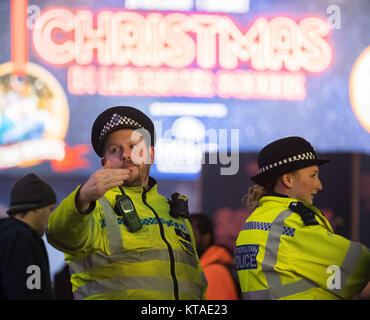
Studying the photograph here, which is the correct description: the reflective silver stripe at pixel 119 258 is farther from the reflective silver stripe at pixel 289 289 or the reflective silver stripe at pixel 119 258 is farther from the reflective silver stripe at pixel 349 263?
the reflective silver stripe at pixel 349 263

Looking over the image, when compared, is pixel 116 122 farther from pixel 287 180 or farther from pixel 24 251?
pixel 24 251

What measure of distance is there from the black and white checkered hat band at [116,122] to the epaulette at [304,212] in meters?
0.51

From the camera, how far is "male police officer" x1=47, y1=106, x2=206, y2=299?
1.56 m

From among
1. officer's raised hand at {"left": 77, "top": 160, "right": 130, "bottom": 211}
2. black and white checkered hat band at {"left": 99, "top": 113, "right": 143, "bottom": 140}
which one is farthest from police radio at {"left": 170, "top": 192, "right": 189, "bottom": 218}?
officer's raised hand at {"left": 77, "top": 160, "right": 130, "bottom": 211}

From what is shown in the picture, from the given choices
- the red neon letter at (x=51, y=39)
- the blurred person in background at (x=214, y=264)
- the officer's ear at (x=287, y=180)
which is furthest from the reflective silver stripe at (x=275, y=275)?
the red neon letter at (x=51, y=39)

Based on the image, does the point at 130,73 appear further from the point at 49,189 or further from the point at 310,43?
the point at 49,189

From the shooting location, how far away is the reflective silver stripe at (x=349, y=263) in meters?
1.67

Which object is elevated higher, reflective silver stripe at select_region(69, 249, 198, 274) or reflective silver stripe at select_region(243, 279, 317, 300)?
reflective silver stripe at select_region(69, 249, 198, 274)

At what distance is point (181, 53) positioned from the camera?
5.21m


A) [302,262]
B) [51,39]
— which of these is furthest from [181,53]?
[302,262]

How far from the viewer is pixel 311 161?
1.85 m

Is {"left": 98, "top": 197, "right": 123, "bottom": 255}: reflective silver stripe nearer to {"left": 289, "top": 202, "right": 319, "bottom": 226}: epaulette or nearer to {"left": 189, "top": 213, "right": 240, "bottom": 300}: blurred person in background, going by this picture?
{"left": 289, "top": 202, "right": 319, "bottom": 226}: epaulette

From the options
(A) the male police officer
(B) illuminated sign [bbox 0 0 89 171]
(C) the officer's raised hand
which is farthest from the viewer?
(B) illuminated sign [bbox 0 0 89 171]
